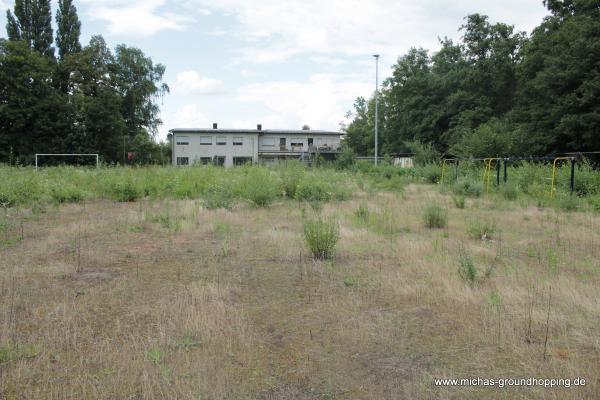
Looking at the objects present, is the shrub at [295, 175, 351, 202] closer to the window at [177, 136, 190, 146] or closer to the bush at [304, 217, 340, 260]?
the bush at [304, 217, 340, 260]

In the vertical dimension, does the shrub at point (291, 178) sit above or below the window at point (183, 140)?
below

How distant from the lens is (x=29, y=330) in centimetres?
378

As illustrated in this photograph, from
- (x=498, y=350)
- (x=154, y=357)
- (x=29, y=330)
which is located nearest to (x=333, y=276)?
(x=498, y=350)

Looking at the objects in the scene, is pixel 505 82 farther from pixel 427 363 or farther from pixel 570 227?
pixel 427 363

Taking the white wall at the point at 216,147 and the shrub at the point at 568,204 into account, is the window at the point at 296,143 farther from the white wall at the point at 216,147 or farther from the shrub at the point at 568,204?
the shrub at the point at 568,204

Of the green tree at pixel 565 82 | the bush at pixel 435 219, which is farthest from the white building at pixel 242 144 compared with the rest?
the bush at pixel 435 219

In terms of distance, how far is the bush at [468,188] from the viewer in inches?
690

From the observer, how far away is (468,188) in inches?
708

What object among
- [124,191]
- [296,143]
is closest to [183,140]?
[296,143]

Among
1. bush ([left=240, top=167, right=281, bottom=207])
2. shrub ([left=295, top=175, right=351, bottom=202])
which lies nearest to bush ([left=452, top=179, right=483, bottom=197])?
shrub ([left=295, top=175, right=351, bottom=202])

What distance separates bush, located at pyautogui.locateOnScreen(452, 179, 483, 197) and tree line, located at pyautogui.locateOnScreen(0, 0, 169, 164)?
36.5m

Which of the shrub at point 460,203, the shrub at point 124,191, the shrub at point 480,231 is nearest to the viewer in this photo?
the shrub at point 480,231

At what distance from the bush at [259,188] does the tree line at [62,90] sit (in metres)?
33.2

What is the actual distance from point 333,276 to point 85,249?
156 inches
